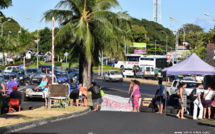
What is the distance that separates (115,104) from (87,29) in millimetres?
11594

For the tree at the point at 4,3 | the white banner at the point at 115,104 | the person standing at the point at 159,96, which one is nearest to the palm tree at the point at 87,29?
the white banner at the point at 115,104

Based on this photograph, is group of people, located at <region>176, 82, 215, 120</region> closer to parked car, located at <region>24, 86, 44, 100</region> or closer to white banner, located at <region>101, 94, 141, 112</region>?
white banner, located at <region>101, 94, 141, 112</region>

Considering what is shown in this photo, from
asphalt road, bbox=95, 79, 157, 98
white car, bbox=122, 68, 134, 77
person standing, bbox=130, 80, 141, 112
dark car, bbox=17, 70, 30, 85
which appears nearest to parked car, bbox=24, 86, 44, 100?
person standing, bbox=130, 80, 141, 112

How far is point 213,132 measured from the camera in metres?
15.3

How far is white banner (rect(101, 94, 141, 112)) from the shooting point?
26078 mm

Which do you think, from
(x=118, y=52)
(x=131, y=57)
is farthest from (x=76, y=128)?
(x=131, y=57)

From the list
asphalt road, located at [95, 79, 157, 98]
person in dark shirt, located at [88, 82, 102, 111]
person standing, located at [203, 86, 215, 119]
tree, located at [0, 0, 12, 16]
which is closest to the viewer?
tree, located at [0, 0, 12, 16]

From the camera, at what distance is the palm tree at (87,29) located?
36406 millimetres

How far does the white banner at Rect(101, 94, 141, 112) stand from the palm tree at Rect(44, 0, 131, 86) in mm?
9781

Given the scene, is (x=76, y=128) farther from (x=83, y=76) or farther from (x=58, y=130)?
(x=83, y=76)

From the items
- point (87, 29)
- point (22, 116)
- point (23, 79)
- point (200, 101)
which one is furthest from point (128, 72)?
point (22, 116)

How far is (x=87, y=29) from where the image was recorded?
36.6 meters

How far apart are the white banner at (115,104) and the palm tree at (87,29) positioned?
385 inches

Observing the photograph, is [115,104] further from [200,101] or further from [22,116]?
[22,116]
